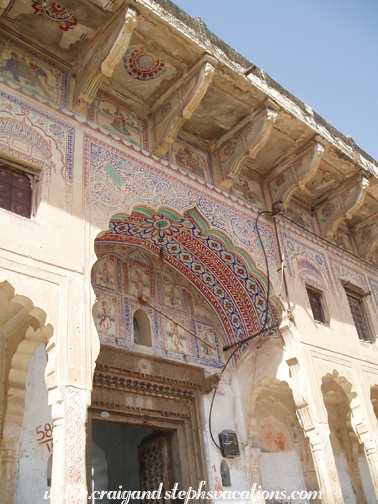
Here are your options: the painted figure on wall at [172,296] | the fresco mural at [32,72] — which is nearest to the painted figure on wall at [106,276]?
the painted figure on wall at [172,296]

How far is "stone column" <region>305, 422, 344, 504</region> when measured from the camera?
553 centimetres

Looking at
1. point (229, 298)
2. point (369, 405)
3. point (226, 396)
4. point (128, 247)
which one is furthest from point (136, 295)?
point (369, 405)

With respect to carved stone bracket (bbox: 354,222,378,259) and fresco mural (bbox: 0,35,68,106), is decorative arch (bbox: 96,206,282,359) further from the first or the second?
carved stone bracket (bbox: 354,222,378,259)

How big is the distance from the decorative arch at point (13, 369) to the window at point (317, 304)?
399 centimetres

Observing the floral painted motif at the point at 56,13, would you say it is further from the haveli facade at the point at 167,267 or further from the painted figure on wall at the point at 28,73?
the painted figure on wall at the point at 28,73

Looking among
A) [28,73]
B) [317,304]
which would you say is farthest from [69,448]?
[317,304]

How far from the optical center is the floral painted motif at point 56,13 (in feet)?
17.2

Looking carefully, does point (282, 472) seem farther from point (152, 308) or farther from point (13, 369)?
point (13, 369)

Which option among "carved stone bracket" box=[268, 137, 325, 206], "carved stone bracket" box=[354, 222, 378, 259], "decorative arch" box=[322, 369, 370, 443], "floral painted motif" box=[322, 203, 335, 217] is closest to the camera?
"decorative arch" box=[322, 369, 370, 443]

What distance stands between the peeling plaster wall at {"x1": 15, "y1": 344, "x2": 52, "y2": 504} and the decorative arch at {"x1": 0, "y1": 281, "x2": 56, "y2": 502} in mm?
142

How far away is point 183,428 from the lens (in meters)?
6.41

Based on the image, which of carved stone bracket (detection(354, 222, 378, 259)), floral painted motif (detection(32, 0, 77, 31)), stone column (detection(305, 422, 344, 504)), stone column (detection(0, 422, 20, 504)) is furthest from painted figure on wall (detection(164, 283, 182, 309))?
carved stone bracket (detection(354, 222, 378, 259))

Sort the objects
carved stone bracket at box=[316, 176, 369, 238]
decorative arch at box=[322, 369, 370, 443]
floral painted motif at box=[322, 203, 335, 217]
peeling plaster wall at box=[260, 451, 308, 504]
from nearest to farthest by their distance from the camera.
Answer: decorative arch at box=[322, 369, 370, 443]
peeling plaster wall at box=[260, 451, 308, 504]
carved stone bracket at box=[316, 176, 369, 238]
floral painted motif at box=[322, 203, 335, 217]

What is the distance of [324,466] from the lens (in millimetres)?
5672
